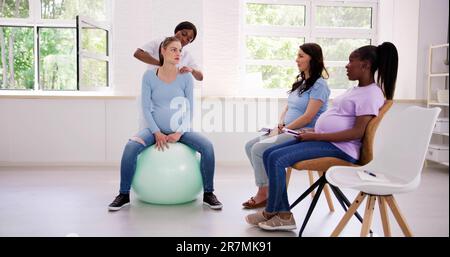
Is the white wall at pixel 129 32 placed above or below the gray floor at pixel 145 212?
above

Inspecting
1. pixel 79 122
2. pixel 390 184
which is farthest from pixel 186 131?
pixel 79 122

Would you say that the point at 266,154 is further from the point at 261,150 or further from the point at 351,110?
the point at 351,110

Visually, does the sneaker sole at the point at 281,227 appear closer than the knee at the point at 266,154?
Yes

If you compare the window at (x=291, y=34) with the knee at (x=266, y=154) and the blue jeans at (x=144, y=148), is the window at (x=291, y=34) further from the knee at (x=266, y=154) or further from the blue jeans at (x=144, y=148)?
the knee at (x=266, y=154)

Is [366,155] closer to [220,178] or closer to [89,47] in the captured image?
[220,178]

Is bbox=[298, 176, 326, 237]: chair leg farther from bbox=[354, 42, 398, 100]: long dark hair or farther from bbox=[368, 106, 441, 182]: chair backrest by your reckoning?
bbox=[354, 42, 398, 100]: long dark hair

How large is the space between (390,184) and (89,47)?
3.87 meters

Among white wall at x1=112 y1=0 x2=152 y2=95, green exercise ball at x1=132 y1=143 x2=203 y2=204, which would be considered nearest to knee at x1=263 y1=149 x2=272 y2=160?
green exercise ball at x1=132 y1=143 x2=203 y2=204

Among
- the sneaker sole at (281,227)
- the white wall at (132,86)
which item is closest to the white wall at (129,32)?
the white wall at (132,86)

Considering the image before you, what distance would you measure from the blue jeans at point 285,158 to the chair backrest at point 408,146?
0.54 feet

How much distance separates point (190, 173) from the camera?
9.19 feet

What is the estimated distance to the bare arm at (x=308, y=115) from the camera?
2582 millimetres

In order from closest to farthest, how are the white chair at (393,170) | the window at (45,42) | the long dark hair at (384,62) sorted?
the white chair at (393,170), the long dark hair at (384,62), the window at (45,42)

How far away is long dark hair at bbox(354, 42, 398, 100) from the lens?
6.72 ft
